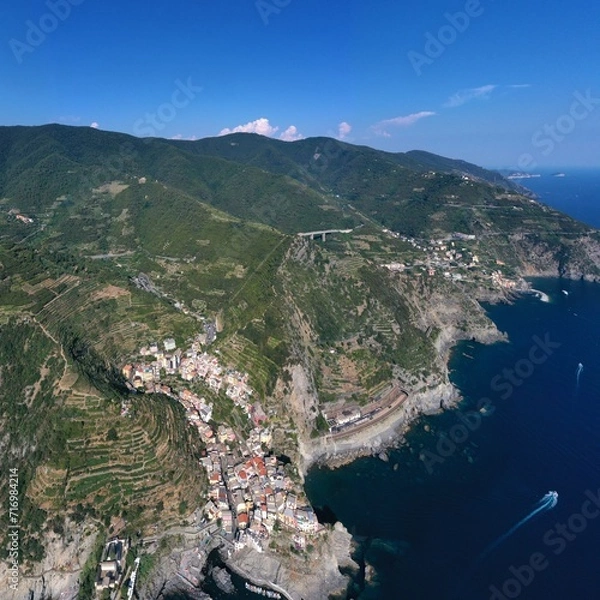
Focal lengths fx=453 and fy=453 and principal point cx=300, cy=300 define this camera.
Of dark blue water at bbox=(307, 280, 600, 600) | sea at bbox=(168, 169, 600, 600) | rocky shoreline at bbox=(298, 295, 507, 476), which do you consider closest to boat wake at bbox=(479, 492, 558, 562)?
sea at bbox=(168, 169, 600, 600)

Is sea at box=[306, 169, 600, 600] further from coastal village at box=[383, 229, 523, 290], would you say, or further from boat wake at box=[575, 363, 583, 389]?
coastal village at box=[383, 229, 523, 290]

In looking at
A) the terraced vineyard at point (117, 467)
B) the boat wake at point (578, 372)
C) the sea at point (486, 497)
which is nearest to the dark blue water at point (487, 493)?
the sea at point (486, 497)

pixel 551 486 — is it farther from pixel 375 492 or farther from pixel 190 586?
pixel 190 586

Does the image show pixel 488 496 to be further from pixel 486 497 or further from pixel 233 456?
pixel 233 456

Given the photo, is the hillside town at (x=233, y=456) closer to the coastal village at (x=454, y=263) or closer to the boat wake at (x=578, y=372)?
the boat wake at (x=578, y=372)

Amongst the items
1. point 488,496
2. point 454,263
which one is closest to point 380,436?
point 488,496
